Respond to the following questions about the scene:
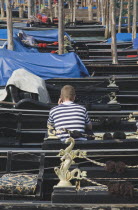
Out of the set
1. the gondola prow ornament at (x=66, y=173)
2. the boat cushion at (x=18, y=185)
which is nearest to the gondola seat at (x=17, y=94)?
the boat cushion at (x=18, y=185)

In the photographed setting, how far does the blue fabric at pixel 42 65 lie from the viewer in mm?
10094

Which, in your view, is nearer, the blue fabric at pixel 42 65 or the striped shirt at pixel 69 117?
the striped shirt at pixel 69 117

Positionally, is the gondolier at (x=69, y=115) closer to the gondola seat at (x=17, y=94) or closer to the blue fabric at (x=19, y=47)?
the gondola seat at (x=17, y=94)

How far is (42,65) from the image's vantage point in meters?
10.6

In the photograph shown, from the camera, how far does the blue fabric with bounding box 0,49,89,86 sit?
10.1m

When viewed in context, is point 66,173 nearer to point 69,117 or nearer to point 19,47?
point 69,117

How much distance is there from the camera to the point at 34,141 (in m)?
7.62

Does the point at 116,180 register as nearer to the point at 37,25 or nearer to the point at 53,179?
the point at 53,179

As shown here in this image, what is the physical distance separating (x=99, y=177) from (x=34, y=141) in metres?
2.61

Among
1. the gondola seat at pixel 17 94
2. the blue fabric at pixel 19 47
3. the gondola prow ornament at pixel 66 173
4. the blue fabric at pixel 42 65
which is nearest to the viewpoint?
the gondola prow ornament at pixel 66 173

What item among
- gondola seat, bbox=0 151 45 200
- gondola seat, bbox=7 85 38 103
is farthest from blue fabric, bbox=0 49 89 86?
gondola seat, bbox=0 151 45 200

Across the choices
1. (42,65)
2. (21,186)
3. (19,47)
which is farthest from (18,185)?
(19,47)

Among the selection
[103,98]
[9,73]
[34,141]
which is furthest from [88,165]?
[9,73]

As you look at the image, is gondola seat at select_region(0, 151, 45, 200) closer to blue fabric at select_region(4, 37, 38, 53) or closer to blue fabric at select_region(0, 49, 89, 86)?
blue fabric at select_region(0, 49, 89, 86)
